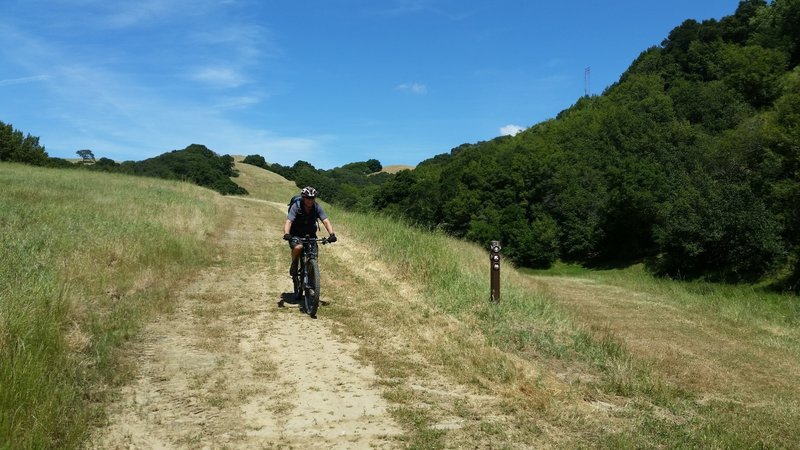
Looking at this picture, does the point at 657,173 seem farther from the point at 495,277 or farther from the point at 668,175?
the point at 495,277

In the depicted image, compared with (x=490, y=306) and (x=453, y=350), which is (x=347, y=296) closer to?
(x=490, y=306)

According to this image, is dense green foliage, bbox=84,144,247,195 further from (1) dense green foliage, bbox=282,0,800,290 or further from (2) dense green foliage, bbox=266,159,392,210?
(1) dense green foliage, bbox=282,0,800,290

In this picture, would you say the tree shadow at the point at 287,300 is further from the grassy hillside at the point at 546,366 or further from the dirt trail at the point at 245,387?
the grassy hillside at the point at 546,366

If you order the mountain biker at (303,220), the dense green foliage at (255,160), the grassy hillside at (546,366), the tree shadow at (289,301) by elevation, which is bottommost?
the grassy hillside at (546,366)

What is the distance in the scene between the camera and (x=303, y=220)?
9078 mm

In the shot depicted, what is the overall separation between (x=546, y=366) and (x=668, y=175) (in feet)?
215

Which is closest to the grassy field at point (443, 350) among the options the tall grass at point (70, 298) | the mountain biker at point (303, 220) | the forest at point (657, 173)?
the tall grass at point (70, 298)

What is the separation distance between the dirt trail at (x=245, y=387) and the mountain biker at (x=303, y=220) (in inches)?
45.6

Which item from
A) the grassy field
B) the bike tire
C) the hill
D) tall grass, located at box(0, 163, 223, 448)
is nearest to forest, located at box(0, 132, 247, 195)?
the hill

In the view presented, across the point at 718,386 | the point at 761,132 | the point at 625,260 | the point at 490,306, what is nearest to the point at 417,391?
the point at 490,306

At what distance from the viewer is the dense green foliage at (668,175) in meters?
39.9

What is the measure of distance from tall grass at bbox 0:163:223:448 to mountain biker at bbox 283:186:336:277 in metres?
2.18

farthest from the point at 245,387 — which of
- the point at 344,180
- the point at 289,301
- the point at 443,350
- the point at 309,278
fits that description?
the point at 344,180

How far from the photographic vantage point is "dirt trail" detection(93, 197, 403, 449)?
14.4ft
